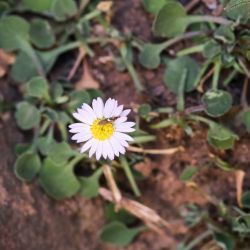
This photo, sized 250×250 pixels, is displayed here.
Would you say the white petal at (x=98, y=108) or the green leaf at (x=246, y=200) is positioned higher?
the white petal at (x=98, y=108)

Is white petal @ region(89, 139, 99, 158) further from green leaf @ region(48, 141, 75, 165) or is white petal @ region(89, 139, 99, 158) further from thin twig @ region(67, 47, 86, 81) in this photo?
thin twig @ region(67, 47, 86, 81)

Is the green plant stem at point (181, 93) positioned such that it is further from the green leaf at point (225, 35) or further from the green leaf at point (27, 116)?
the green leaf at point (27, 116)

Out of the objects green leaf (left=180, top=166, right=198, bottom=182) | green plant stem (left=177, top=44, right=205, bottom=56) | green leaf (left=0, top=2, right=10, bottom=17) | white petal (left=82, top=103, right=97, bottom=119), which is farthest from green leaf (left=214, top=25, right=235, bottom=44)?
green leaf (left=0, top=2, right=10, bottom=17)

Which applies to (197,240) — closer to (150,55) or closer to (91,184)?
(91,184)

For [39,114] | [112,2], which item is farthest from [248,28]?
[39,114]

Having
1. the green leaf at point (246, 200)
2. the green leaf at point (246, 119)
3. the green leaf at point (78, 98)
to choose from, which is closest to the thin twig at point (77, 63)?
the green leaf at point (78, 98)
